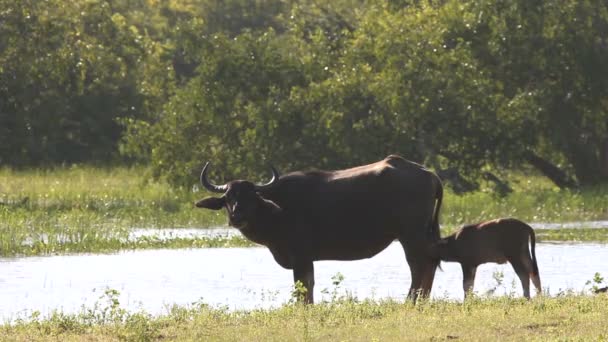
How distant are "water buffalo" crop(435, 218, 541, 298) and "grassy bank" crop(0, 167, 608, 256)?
272 inches

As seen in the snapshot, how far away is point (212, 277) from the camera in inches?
643

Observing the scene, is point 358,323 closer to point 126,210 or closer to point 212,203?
point 212,203

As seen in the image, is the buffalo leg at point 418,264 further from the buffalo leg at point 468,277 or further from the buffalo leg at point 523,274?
the buffalo leg at point 523,274

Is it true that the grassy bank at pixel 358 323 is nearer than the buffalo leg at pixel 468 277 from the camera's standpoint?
Yes

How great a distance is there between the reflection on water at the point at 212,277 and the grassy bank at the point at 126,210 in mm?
768

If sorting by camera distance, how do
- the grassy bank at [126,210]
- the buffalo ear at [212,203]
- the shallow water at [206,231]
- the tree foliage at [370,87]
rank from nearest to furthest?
1. the buffalo ear at [212,203]
2. the grassy bank at [126,210]
3. the shallow water at [206,231]
4. the tree foliage at [370,87]

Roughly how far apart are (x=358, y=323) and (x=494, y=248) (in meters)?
2.75

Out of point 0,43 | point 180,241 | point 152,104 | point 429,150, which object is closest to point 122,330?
point 180,241

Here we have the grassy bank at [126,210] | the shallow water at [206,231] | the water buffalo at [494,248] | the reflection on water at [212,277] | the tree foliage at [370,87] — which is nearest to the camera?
the water buffalo at [494,248]

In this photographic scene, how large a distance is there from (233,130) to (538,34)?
5.91m

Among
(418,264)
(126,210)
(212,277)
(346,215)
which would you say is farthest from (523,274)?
(126,210)

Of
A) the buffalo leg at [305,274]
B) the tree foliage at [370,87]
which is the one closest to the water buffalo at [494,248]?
the buffalo leg at [305,274]

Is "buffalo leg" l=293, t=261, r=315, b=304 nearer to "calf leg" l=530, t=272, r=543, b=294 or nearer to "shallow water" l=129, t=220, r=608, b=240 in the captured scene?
"calf leg" l=530, t=272, r=543, b=294

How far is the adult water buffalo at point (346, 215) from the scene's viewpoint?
1299cm
